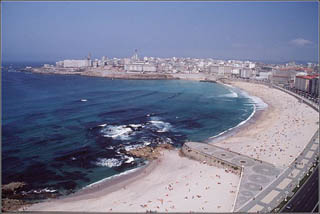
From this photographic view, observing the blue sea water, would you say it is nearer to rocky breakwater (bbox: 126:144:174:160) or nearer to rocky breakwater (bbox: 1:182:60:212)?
rocky breakwater (bbox: 1:182:60:212)

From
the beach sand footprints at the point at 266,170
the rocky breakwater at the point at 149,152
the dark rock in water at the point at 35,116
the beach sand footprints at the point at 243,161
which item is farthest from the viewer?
the dark rock in water at the point at 35,116

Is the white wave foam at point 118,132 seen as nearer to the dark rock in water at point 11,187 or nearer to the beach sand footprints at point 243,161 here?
the dark rock in water at point 11,187

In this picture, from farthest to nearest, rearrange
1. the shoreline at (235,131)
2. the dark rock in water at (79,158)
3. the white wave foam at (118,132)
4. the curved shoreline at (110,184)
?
1. the white wave foam at (118,132)
2. the dark rock in water at (79,158)
3. the shoreline at (235,131)
4. the curved shoreline at (110,184)

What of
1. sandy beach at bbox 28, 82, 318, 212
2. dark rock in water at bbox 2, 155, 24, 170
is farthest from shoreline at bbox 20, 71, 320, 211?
dark rock in water at bbox 2, 155, 24, 170

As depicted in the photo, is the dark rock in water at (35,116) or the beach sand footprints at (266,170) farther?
the dark rock in water at (35,116)

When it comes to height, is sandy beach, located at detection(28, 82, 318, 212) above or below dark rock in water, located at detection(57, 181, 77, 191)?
above

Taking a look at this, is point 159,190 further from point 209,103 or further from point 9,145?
point 209,103

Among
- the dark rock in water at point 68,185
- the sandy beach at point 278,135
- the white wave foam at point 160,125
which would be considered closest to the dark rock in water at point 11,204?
the dark rock in water at point 68,185

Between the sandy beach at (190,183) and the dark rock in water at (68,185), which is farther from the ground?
the sandy beach at (190,183)
